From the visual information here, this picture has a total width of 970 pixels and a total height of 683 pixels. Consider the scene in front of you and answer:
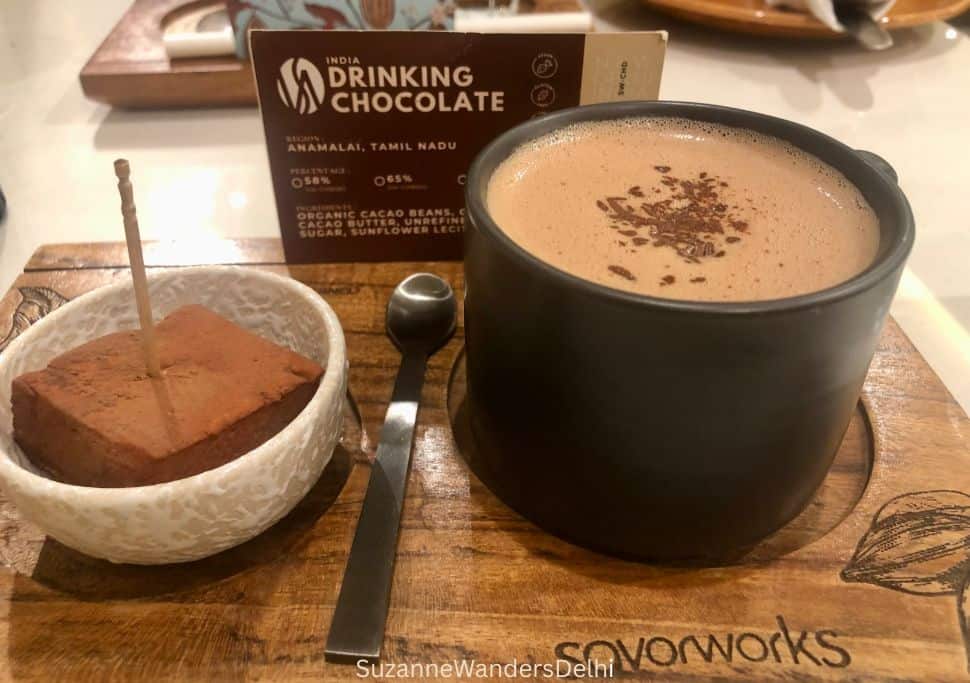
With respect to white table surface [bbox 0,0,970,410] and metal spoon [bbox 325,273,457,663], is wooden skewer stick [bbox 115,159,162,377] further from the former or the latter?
white table surface [bbox 0,0,970,410]

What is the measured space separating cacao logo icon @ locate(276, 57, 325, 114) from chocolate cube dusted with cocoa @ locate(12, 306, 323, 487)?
0.86 ft

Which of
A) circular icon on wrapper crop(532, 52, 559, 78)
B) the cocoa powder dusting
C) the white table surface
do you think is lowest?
the white table surface

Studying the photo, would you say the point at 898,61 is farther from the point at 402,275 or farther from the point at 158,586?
the point at 158,586

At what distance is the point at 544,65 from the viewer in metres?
0.78

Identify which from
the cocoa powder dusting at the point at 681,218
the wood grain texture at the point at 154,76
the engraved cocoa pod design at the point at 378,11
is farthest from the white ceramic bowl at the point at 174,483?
the wood grain texture at the point at 154,76

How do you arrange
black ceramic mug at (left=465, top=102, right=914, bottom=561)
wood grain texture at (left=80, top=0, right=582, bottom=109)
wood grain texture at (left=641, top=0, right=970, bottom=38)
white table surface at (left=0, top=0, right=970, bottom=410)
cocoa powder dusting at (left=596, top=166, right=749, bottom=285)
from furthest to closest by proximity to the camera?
1. wood grain texture at (left=641, top=0, right=970, bottom=38)
2. wood grain texture at (left=80, top=0, right=582, bottom=109)
3. white table surface at (left=0, top=0, right=970, bottom=410)
4. cocoa powder dusting at (left=596, top=166, right=749, bottom=285)
5. black ceramic mug at (left=465, top=102, right=914, bottom=561)

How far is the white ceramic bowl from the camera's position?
1.60ft

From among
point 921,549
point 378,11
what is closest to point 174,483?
point 921,549

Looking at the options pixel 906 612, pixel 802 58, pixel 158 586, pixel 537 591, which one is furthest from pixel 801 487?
pixel 802 58

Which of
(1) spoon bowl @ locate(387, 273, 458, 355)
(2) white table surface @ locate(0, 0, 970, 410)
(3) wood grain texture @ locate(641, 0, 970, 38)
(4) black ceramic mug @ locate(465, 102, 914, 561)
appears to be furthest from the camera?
(3) wood grain texture @ locate(641, 0, 970, 38)

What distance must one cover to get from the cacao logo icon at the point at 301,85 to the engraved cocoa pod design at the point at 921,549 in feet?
2.02

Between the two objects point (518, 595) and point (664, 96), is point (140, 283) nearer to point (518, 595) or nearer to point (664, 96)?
point (518, 595)

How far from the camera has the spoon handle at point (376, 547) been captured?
49 cm

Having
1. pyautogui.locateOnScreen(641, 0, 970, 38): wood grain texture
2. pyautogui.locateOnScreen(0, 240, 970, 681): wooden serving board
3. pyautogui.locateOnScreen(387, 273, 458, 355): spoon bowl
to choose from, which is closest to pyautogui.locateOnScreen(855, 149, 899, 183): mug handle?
pyautogui.locateOnScreen(0, 240, 970, 681): wooden serving board
